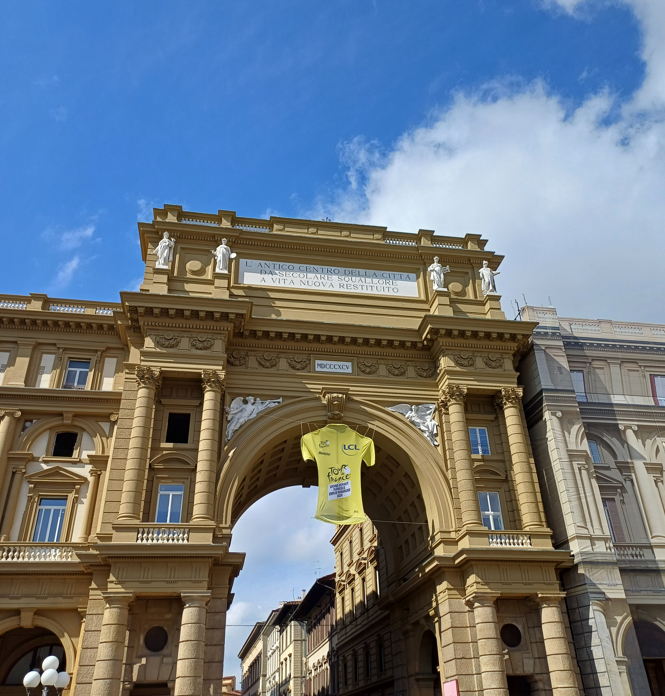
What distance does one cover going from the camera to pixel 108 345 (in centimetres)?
3188

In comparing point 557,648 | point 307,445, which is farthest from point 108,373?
point 557,648

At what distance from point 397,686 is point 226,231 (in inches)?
968

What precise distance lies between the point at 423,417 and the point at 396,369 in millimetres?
2696

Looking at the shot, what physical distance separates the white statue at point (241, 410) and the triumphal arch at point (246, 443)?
0.10 meters

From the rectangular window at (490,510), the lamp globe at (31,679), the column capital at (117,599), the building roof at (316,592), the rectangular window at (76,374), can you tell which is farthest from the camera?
the building roof at (316,592)

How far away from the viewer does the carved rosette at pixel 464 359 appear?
31297mm

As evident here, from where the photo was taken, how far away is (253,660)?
105250 mm

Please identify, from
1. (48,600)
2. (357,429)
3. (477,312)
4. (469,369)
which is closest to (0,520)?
(48,600)

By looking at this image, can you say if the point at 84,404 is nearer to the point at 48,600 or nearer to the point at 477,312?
the point at 48,600

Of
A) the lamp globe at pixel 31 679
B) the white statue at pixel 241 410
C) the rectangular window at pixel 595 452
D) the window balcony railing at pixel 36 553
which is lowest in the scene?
the lamp globe at pixel 31 679

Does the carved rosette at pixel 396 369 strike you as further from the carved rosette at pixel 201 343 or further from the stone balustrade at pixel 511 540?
the stone balustrade at pixel 511 540

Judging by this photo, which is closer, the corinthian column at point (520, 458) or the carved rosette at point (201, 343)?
the corinthian column at point (520, 458)

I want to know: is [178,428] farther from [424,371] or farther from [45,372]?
[424,371]

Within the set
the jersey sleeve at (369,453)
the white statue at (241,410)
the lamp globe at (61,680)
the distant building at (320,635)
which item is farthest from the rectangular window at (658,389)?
the distant building at (320,635)
